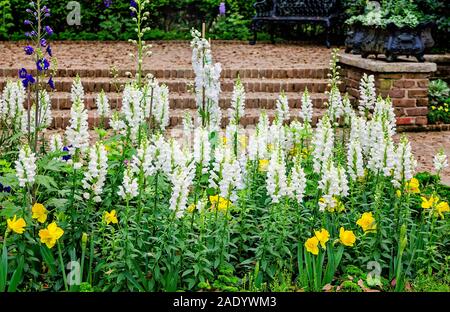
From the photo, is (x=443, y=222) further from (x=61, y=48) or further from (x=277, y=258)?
(x=61, y=48)

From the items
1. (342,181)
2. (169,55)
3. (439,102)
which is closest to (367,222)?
(342,181)

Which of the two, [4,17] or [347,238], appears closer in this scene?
[347,238]

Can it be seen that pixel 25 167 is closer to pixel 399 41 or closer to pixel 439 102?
pixel 399 41

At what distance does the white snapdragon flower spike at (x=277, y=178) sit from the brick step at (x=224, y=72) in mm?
5780

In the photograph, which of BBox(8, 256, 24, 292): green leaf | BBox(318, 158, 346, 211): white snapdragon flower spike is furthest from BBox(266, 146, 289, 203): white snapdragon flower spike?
BBox(8, 256, 24, 292): green leaf

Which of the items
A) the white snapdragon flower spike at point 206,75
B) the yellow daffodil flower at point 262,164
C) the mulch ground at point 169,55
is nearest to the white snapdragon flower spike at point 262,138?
the yellow daffodil flower at point 262,164

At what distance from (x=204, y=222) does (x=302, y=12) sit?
942 centimetres

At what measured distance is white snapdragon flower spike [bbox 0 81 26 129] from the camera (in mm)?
4812

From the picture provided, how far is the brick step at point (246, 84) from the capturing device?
9.00 m

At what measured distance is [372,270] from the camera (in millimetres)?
3898

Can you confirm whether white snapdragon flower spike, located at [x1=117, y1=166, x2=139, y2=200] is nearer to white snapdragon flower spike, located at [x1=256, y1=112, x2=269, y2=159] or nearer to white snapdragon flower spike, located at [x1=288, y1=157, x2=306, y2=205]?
white snapdragon flower spike, located at [x1=288, y1=157, x2=306, y2=205]

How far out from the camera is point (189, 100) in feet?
28.5

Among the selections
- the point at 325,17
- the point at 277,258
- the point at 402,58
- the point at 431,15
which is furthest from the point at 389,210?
the point at 325,17

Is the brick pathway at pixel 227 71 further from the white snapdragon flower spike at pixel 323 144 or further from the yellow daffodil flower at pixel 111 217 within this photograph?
the yellow daffodil flower at pixel 111 217
